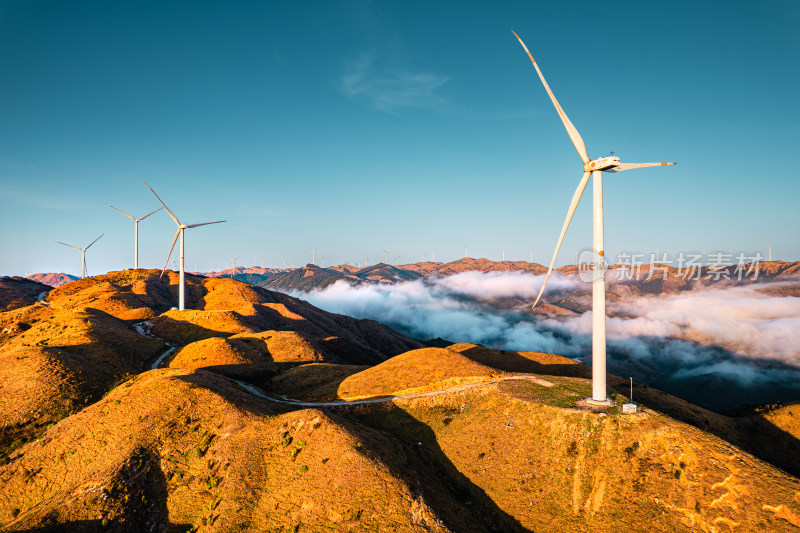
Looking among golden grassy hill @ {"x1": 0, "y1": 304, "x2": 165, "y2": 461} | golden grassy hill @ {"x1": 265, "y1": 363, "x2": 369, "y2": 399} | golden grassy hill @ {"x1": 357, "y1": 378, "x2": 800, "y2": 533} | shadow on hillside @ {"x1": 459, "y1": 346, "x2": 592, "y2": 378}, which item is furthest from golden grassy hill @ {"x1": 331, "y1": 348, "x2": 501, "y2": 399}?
golden grassy hill @ {"x1": 0, "y1": 304, "x2": 165, "y2": 461}

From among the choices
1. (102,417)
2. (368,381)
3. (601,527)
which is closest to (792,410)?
(601,527)

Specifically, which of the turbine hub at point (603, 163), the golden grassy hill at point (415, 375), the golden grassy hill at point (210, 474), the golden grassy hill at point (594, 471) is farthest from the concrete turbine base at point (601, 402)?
the turbine hub at point (603, 163)

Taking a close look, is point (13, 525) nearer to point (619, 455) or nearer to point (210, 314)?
point (619, 455)

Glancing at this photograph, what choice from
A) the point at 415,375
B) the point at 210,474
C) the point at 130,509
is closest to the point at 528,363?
the point at 415,375

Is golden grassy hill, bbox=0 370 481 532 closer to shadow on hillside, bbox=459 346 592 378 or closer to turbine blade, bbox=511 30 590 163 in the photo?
turbine blade, bbox=511 30 590 163

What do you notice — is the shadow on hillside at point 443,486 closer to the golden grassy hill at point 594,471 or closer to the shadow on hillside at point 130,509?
the golden grassy hill at point 594,471

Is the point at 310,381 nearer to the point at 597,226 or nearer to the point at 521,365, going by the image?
the point at 521,365
